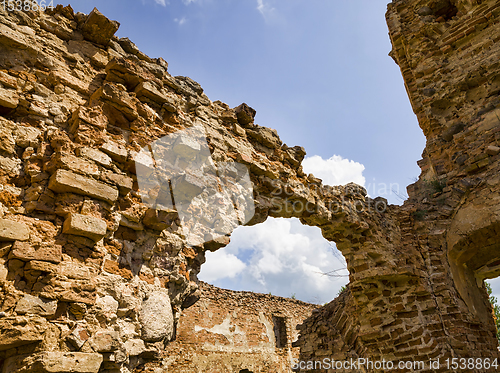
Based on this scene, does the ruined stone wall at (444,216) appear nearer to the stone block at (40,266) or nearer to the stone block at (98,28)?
the stone block at (40,266)

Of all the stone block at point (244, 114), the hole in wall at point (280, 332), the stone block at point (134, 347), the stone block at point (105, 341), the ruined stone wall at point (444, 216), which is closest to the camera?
the stone block at point (105, 341)

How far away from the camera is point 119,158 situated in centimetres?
313

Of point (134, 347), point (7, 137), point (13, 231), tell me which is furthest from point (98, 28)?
point (134, 347)

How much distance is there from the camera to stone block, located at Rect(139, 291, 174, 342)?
2857mm

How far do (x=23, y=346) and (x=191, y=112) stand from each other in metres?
2.95

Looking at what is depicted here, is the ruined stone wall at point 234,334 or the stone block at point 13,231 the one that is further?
the ruined stone wall at point 234,334

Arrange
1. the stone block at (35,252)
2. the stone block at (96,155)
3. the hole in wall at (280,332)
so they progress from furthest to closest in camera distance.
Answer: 1. the hole in wall at (280,332)
2. the stone block at (96,155)
3. the stone block at (35,252)

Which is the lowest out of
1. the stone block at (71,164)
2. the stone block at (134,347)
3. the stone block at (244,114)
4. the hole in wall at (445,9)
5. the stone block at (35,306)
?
the stone block at (134,347)

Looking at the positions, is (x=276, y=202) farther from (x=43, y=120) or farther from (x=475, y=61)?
(x=475, y=61)

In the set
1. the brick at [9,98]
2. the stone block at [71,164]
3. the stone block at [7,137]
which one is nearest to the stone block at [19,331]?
the stone block at [71,164]

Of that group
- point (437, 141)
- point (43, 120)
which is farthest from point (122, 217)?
point (437, 141)

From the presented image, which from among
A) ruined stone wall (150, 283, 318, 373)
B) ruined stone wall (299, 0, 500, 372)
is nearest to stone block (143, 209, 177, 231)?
ruined stone wall (299, 0, 500, 372)

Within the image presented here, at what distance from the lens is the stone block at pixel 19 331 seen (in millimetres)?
2035

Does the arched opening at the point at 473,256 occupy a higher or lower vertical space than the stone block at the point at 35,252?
higher
